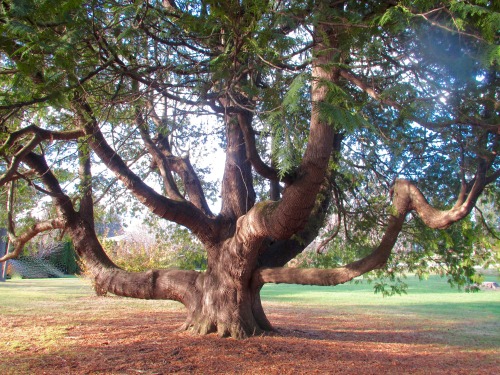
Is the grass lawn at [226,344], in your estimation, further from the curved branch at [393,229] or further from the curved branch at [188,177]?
the curved branch at [188,177]

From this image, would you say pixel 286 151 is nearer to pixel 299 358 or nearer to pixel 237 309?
pixel 299 358

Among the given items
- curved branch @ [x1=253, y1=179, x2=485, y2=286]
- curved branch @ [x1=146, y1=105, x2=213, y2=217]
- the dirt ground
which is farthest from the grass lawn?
curved branch @ [x1=146, y1=105, x2=213, y2=217]

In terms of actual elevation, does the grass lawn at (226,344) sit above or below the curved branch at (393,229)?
below

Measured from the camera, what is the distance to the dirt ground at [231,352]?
5961 mm

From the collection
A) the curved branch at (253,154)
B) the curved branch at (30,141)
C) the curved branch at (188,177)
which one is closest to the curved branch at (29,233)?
the curved branch at (30,141)

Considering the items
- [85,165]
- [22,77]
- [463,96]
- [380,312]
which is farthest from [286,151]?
[380,312]

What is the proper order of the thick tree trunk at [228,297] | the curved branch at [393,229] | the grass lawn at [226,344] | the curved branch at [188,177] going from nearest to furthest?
the curved branch at [393,229]
the grass lawn at [226,344]
the thick tree trunk at [228,297]
the curved branch at [188,177]

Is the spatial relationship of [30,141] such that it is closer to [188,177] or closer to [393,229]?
[188,177]

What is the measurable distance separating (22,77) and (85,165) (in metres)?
4.81

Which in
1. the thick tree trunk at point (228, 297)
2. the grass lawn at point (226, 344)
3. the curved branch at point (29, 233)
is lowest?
the grass lawn at point (226, 344)

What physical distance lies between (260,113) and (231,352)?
3.59 metres

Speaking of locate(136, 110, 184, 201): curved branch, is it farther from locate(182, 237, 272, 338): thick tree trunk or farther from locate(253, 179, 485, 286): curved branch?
locate(253, 179, 485, 286): curved branch

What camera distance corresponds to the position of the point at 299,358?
655 cm

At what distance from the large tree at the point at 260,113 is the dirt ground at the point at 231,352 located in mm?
873
